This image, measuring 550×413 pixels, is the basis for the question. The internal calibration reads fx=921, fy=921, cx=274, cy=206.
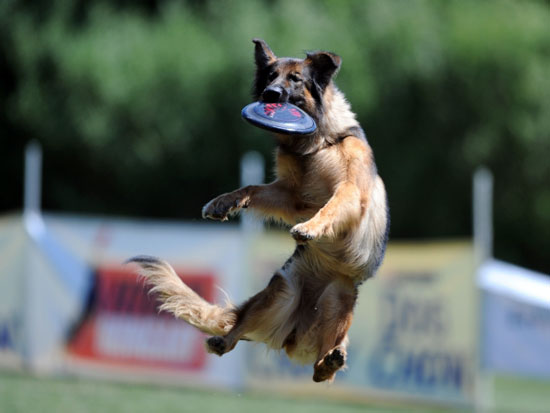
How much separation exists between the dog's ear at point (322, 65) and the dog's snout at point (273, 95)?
0.36 metres

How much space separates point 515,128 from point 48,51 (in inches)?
476

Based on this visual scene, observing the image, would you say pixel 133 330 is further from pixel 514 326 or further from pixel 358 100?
pixel 358 100

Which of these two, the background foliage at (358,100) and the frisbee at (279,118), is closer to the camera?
the frisbee at (279,118)

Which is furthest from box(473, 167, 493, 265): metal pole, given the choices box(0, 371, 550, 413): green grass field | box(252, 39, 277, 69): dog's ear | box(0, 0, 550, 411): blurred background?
box(0, 0, 550, 411): blurred background

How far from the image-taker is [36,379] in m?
14.2

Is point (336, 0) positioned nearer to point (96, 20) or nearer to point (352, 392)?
point (96, 20)

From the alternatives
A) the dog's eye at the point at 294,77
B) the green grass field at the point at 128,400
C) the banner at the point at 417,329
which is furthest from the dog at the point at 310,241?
the banner at the point at 417,329

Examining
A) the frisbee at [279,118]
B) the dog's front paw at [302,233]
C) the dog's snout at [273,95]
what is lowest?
the dog's front paw at [302,233]

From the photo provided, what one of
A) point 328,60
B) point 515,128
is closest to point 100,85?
point 515,128

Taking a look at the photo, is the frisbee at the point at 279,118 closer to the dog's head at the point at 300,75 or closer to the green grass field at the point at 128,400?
the dog's head at the point at 300,75

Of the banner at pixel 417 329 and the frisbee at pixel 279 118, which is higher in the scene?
the frisbee at pixel 279 118

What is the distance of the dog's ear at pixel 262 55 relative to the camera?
6.54m

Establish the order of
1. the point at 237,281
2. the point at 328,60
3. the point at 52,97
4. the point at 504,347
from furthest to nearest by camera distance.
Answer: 1. the point at 52,97
2. the point at 237,281
3. the point at 504,347
4. the point at 328,60

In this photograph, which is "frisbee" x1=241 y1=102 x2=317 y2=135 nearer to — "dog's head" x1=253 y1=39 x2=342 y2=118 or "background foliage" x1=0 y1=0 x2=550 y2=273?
"dog's head" x1=253 y1=39 x2=342 y2=118
